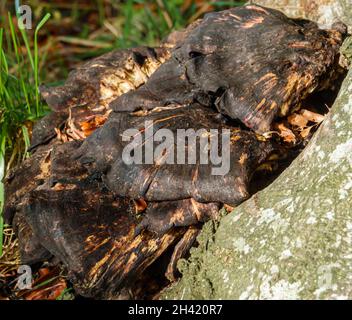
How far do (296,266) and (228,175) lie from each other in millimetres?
421

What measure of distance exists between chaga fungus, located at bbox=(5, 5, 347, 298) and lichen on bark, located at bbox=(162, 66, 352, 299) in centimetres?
12

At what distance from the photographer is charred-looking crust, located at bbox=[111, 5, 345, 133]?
2.38 metres

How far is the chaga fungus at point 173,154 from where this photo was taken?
7.45ft

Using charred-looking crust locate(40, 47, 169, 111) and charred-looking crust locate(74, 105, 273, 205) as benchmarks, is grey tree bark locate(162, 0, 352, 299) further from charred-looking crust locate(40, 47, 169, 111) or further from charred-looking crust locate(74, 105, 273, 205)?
charred-looking crust locate(40, 47, 169, 111)

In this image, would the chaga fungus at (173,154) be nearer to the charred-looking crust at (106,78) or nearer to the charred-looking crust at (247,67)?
the charred-looking crust at (247,67)

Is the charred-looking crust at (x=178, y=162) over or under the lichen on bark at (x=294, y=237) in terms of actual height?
over

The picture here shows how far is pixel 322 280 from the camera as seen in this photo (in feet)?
6.51

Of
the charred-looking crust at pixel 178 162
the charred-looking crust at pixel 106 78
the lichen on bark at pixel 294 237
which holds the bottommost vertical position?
the lichen on bark at pixel 294 237

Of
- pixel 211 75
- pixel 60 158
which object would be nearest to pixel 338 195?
pixel 211 75

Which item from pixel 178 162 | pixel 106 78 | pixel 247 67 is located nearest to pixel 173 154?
pixel 178 162

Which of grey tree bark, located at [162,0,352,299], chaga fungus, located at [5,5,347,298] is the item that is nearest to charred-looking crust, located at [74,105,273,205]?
chaga fungus, located at [5,5,347,298]

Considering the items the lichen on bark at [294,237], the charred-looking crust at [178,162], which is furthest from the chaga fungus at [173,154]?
the lichen on bark at [294,237]

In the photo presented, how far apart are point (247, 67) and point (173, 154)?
1.76ft

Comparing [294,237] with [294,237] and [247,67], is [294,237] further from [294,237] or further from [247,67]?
[247,67]
